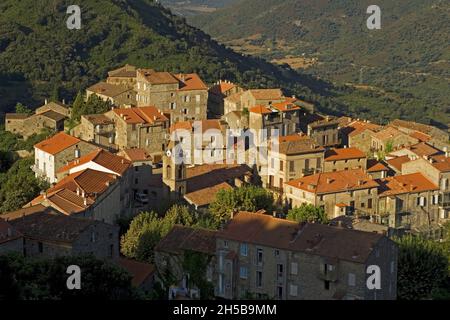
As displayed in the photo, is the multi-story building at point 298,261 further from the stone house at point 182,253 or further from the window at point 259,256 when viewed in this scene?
the stone house at point 182,253

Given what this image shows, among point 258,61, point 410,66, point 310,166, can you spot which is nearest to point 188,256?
point 310,166

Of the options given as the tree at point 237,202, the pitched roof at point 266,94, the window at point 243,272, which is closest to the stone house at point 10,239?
the window at point 243,272

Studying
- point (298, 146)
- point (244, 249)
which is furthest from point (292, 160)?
point (244, 249)

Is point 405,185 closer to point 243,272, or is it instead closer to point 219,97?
point 219,97

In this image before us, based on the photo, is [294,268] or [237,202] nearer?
[294,268]

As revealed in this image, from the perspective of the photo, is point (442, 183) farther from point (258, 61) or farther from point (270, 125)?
point (258, 61)

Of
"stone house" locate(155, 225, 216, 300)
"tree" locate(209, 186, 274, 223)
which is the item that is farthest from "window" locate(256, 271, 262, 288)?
"tree" locate(209, 186, 274, 223)

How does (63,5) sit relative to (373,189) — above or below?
above
